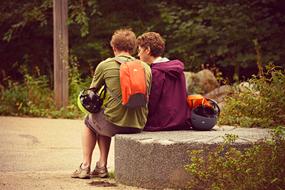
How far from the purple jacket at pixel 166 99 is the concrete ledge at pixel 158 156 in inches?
16.7

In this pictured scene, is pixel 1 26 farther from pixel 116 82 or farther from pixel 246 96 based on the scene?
pixel 116 82

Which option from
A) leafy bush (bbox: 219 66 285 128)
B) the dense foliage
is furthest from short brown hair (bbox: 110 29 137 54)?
the dense foliage

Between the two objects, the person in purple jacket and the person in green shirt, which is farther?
the person in purple jacket

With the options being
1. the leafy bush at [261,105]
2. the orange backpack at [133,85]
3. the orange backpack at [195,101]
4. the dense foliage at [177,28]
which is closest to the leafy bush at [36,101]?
the dense foliage at [177,28]

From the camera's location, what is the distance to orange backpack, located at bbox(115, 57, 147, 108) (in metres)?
6.23

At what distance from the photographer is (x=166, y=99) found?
265 inches

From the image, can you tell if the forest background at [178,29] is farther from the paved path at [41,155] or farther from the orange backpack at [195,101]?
the orange backpack at [195,101]

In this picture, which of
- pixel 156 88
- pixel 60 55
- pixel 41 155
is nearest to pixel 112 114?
pixel 156 88

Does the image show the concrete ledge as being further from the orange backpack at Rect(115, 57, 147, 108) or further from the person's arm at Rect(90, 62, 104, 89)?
the person's arm at Rect(90, 62, 104, 89)

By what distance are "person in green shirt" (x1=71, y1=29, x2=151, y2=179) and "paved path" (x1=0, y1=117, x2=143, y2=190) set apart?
0.28 m

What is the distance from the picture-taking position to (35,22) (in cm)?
1706

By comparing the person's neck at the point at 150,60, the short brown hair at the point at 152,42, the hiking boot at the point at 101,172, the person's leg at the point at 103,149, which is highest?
the short brown hair at the point at 152,42

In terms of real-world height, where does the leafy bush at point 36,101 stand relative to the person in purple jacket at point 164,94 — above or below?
below

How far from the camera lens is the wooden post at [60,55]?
12.9m
